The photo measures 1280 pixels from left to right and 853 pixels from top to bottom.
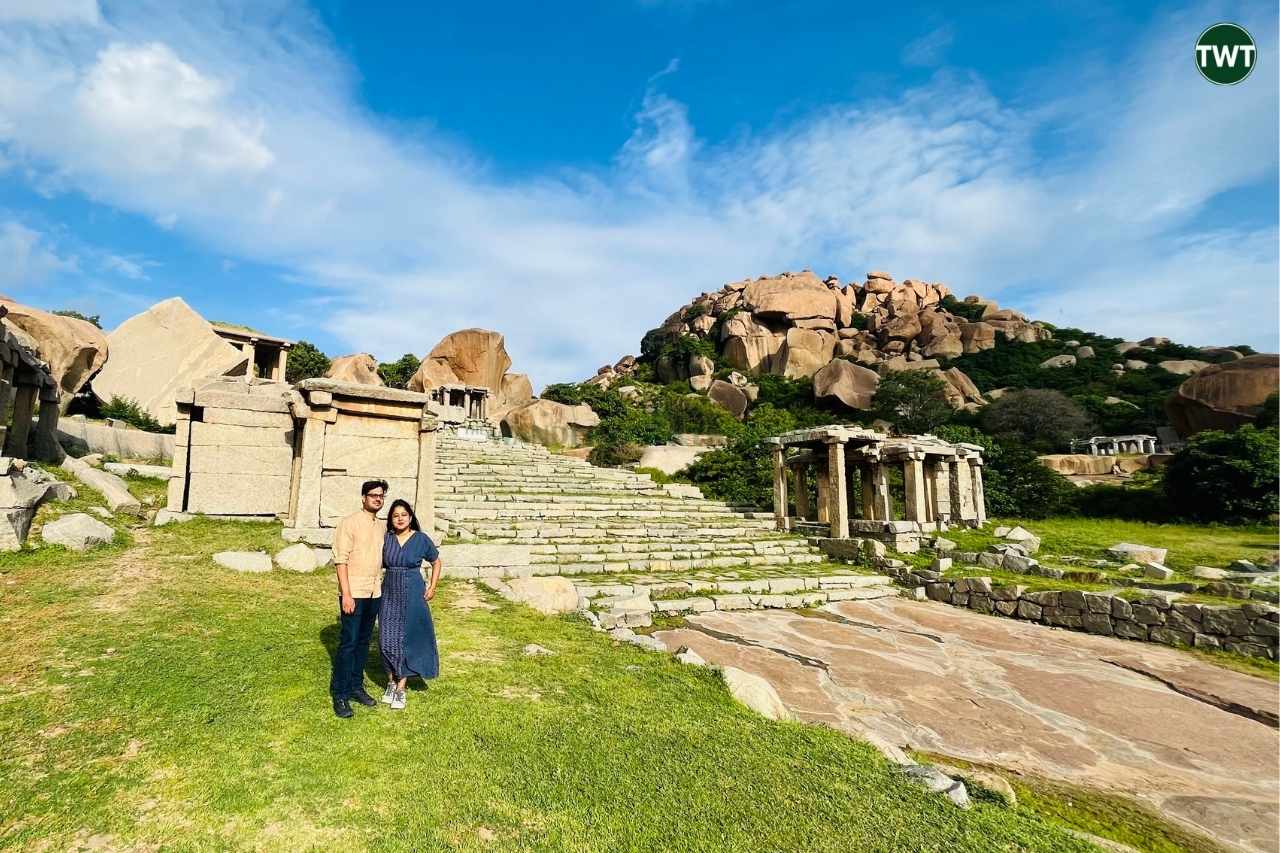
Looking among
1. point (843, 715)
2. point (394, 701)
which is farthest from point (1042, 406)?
point (394, 701)

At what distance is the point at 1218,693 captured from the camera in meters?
6.28

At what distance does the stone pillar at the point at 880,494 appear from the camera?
16922mm

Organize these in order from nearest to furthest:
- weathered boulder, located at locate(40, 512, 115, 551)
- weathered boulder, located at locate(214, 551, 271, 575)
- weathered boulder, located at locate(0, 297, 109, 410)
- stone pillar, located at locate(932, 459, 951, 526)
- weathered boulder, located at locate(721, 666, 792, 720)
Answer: weathered boulder, located at locate(721, 666, 792, 720) → weathered boulder, located at locate(40, 512, 115, 551) → weathered boulder, located at locate(214, 551, 271, 575) → weathered boulder, located at locate(0, 297, 109, 410) → stone pillar, located at locate(932, 459, 951, 526)

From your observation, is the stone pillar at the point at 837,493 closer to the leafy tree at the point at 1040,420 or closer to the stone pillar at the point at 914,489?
the stone pillar at the point at 914,489

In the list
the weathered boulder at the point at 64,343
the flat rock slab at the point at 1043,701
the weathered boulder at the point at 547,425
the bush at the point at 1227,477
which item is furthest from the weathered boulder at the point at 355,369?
the bush at the point at 1227,477

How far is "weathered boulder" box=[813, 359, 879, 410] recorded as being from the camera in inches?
1823

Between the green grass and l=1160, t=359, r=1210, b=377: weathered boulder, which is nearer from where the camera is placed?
the green grass

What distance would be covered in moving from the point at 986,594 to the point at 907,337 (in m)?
57.2

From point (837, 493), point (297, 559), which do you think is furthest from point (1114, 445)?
point (297, 559)

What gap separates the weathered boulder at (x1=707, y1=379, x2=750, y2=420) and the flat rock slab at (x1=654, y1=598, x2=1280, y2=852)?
41564 millimetres

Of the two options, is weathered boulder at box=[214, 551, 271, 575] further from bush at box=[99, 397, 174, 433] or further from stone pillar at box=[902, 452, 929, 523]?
bush at box=[99, 397, 174, 433]

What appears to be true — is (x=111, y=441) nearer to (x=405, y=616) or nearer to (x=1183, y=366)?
(x=405, y=616)

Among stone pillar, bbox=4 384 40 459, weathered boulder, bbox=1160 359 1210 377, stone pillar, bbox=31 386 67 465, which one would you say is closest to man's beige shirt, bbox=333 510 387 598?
stone pillar, bbox=4 384 40 459

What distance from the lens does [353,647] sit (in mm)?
3654
